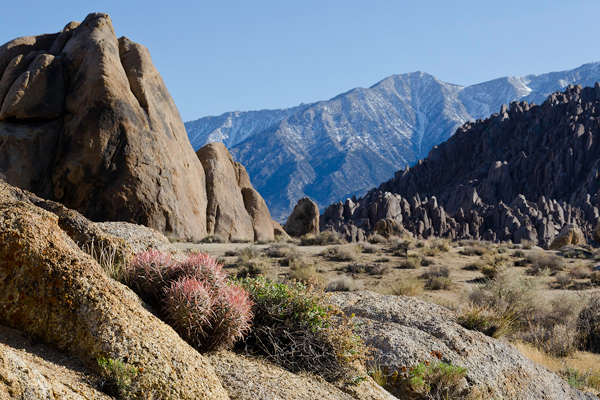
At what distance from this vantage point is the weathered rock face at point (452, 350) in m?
6.27

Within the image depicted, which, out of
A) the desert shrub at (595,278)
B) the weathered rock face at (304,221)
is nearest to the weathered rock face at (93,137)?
the weathered rock face at (304,221)

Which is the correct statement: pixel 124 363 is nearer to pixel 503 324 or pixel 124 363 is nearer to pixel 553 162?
pixel 503 324

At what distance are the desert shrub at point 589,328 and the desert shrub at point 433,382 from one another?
19.4 ft

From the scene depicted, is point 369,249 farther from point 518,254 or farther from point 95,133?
point 95,133

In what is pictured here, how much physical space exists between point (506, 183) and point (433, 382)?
8503 centimetres

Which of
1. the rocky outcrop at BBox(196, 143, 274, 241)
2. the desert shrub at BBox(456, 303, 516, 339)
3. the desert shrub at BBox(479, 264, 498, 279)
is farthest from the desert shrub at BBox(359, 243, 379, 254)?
the desert shrub at BBox(456, 303, 516, 339)

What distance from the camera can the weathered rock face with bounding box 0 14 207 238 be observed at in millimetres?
17891

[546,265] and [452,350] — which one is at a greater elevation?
[452,350]

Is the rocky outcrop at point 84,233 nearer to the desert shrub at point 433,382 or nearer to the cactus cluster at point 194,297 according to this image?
the cactus cluster at point 194,297

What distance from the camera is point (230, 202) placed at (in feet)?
83.1

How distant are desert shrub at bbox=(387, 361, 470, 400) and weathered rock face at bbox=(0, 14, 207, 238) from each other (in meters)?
13.7

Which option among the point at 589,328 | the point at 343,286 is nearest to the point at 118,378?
the point at 589,328

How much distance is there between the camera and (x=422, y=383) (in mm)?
5727

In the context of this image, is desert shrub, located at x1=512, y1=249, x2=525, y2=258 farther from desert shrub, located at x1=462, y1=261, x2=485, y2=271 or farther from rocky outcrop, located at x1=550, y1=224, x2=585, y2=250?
rocky outcrop, located at x1=550, y1=224, x2=585, y2=250
